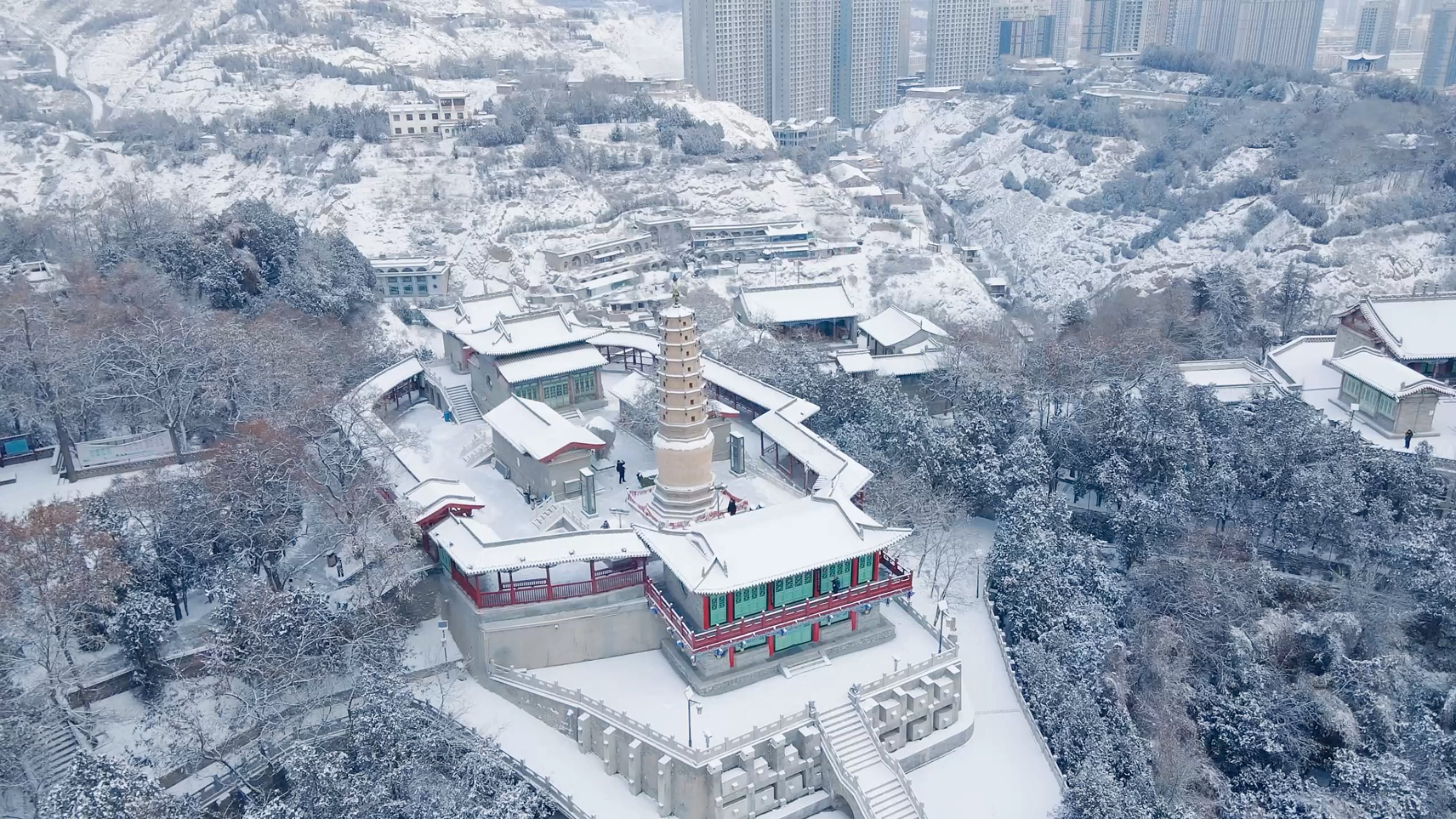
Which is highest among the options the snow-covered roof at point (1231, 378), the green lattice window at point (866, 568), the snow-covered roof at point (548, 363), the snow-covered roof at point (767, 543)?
the snow-covered roof at point (548, 363)

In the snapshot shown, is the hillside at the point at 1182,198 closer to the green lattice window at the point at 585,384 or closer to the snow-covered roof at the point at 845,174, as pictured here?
the snow-covered roof at the point at 845,174

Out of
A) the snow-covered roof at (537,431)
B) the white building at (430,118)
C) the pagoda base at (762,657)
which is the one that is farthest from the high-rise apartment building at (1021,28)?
the pagoda base at (762,657)

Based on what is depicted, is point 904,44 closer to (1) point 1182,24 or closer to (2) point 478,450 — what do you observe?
(1) point 1182,24

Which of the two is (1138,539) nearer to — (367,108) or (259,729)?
(259,729)

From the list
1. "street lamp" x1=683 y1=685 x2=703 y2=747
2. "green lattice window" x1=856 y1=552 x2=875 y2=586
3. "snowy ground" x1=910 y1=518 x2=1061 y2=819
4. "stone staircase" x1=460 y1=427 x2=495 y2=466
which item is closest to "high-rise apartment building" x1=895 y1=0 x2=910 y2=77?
"stone staircase" x1=460 y1=427 x2=495 y2=466

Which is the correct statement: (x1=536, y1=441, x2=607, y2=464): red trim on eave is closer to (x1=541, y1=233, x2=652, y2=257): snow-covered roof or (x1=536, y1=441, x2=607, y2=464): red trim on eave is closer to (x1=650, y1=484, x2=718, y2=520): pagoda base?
(x1=650, y1=484, x2=718, y2=520): pagoda base

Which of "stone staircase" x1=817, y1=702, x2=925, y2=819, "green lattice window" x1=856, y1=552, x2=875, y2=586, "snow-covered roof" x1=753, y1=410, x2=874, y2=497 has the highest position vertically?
"snow-covered roof" x1=753, y1=410, x2=874, y2=497
